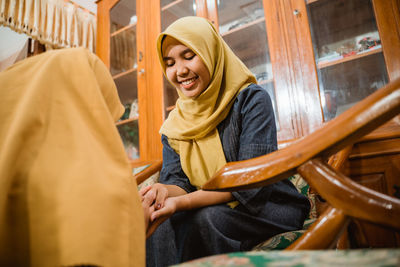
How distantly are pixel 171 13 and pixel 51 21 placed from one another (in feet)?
4.19

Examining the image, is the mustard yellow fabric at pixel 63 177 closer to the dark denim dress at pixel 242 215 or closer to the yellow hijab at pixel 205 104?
the dark denim dress at pixel 242 215

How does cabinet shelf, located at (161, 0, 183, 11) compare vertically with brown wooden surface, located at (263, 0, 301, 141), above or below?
above

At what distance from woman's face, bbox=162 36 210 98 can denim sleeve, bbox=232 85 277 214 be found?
0.21 metres

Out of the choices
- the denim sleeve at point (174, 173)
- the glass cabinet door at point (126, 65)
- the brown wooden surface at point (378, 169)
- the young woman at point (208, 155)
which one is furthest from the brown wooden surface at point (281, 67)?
the glass cabinet door at point (126, 65)

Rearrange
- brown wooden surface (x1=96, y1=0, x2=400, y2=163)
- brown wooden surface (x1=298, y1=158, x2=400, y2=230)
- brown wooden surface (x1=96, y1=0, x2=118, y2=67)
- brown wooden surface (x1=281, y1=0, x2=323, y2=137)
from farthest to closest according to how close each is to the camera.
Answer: brown wooden surface (x1=96, y1=0, x2=118, y2=67) → brown wooden surface (x1=281, y1=0, x2=323, y2=137) → brown wooden surface (x1=96, y1=0, x2=400, y2=163) → brown wooden surface (x1=298, y1=158, x2=400, y2=230)

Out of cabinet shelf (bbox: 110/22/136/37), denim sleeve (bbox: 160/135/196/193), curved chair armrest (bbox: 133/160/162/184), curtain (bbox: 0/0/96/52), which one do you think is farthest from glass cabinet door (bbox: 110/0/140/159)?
denim sleeve (bbox: 160/135/196/193)

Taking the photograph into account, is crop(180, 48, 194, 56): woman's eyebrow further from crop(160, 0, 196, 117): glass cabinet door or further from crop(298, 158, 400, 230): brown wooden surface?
crop(160, 0, 196, 117): glass cabinet door

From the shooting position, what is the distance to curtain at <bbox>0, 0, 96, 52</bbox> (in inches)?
92.7

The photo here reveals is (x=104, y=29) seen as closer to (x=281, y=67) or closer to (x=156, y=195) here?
(x=281, y=67)

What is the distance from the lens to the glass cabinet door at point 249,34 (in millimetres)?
1697

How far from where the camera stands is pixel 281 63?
1.60m

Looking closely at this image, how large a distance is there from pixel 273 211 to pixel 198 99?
53 centimetres

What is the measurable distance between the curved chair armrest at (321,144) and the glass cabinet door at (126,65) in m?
1.83

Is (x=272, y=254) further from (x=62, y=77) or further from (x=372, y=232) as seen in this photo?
(x=372, y=232)
